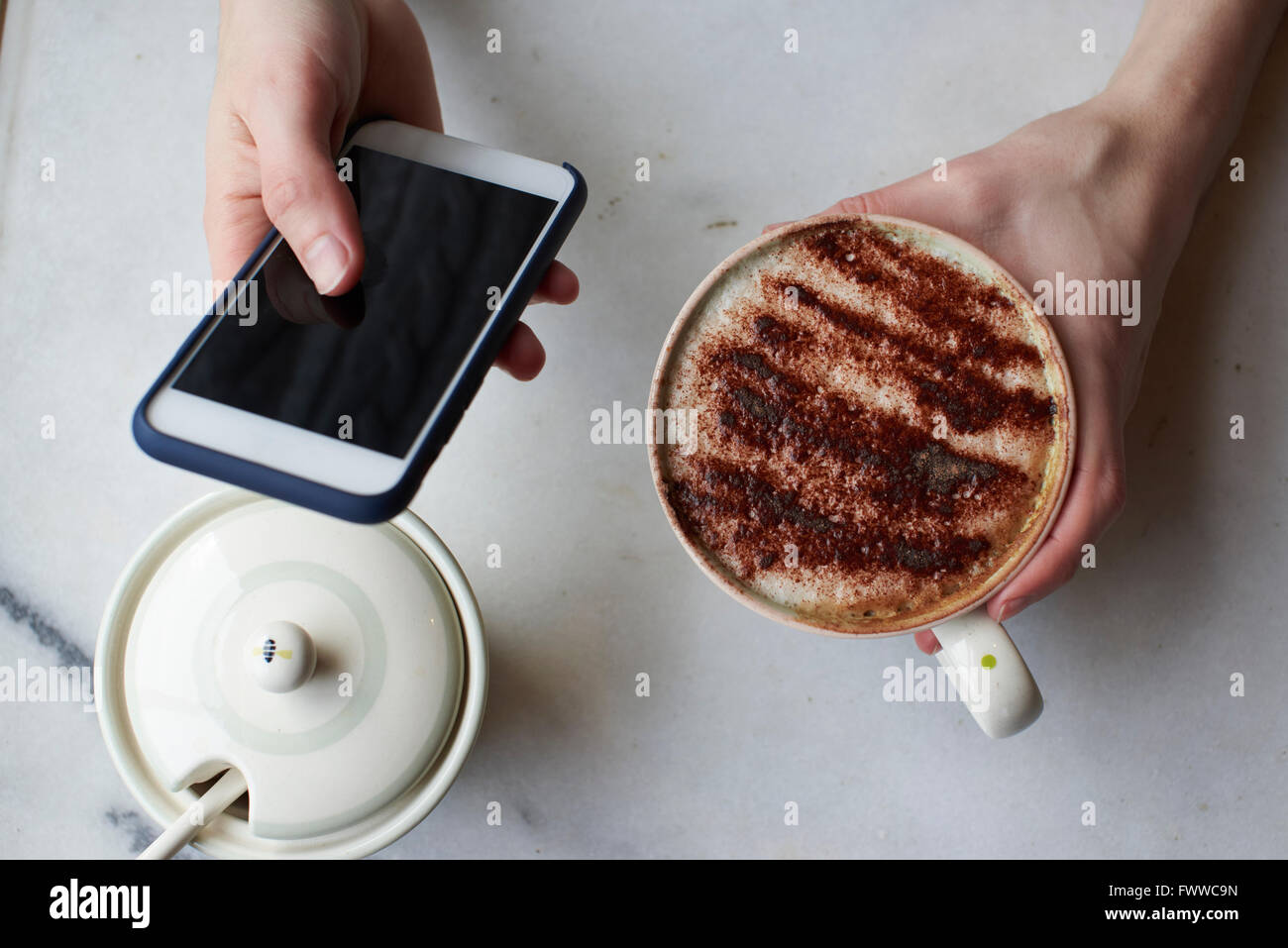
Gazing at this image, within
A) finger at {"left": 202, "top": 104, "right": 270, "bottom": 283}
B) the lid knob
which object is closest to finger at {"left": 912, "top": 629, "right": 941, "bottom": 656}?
the lid knob

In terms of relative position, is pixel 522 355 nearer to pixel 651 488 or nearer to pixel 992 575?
pixel 651 488

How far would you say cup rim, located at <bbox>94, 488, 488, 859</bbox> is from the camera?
0.63m

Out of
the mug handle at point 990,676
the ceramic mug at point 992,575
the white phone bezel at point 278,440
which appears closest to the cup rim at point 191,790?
the white phone bezel at point 278,440

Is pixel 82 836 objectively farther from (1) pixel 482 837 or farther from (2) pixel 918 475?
(2) pixel 918 475

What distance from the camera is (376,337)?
2.04 ft

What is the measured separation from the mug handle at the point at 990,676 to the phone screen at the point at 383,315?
399 millimetres

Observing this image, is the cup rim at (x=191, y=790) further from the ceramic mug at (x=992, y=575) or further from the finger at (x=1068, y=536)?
the finger at (x=1068, y=536)

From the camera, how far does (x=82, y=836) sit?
809 mm

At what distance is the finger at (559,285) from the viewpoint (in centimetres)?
77

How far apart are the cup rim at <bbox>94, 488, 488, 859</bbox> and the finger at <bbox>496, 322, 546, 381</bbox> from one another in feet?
0.63

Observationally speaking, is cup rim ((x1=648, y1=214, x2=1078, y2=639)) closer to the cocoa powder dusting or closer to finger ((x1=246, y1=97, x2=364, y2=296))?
the cocoa powder dusting

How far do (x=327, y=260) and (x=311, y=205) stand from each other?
0.14 feet

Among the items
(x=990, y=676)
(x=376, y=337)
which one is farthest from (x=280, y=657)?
(x=990, y=676)
